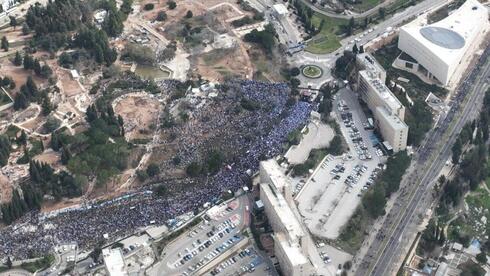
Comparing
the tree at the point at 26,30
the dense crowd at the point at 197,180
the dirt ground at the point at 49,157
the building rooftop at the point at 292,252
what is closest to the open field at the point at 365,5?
the dense crowd at the point at 197,180

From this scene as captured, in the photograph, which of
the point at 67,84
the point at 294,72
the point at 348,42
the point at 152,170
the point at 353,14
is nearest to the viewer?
the point at 152,170

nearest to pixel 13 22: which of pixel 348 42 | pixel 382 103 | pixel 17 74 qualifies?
pixel 17 74

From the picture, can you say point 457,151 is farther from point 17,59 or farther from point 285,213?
point 17,59

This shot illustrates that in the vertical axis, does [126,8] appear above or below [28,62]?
below

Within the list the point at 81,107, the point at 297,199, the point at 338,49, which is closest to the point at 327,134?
the point at 297,199

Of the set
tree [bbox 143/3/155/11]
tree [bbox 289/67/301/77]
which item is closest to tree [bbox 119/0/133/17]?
tree [bbox 143/3/155/11]

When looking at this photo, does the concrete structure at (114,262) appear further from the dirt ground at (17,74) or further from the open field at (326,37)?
the open field at (326,37)
